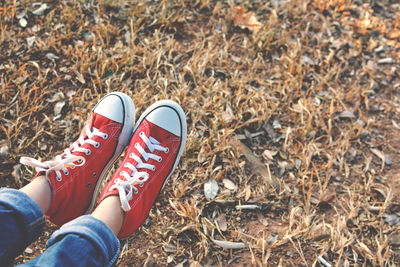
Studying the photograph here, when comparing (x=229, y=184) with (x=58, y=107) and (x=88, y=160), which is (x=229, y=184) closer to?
(x=88, y=160)

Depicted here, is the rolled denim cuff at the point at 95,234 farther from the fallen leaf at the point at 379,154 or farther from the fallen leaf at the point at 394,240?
the fallen leaf at the point at 379,154

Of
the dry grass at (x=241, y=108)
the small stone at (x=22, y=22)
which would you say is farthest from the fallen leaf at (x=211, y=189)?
the small stone at (x=22, y=22)

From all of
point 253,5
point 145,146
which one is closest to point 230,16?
point 253,5

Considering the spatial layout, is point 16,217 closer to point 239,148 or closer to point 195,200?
point 195,200

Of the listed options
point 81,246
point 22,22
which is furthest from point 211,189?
point 22,22

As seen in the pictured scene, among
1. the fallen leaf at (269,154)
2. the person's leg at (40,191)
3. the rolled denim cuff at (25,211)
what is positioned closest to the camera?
the rolled denim cuff at (25,211)

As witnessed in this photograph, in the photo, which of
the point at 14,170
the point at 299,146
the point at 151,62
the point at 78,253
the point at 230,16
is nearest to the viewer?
the point at 78,253

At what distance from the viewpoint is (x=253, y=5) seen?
270 cm

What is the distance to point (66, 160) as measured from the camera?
1.60 meters

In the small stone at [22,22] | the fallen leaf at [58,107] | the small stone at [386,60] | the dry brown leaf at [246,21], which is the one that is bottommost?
the small stone at [386,60]

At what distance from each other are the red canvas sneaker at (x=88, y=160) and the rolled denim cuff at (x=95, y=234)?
33 cm

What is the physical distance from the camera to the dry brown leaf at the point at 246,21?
8.36ft

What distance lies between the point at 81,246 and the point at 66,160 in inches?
20.7

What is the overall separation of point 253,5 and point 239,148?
131cm
